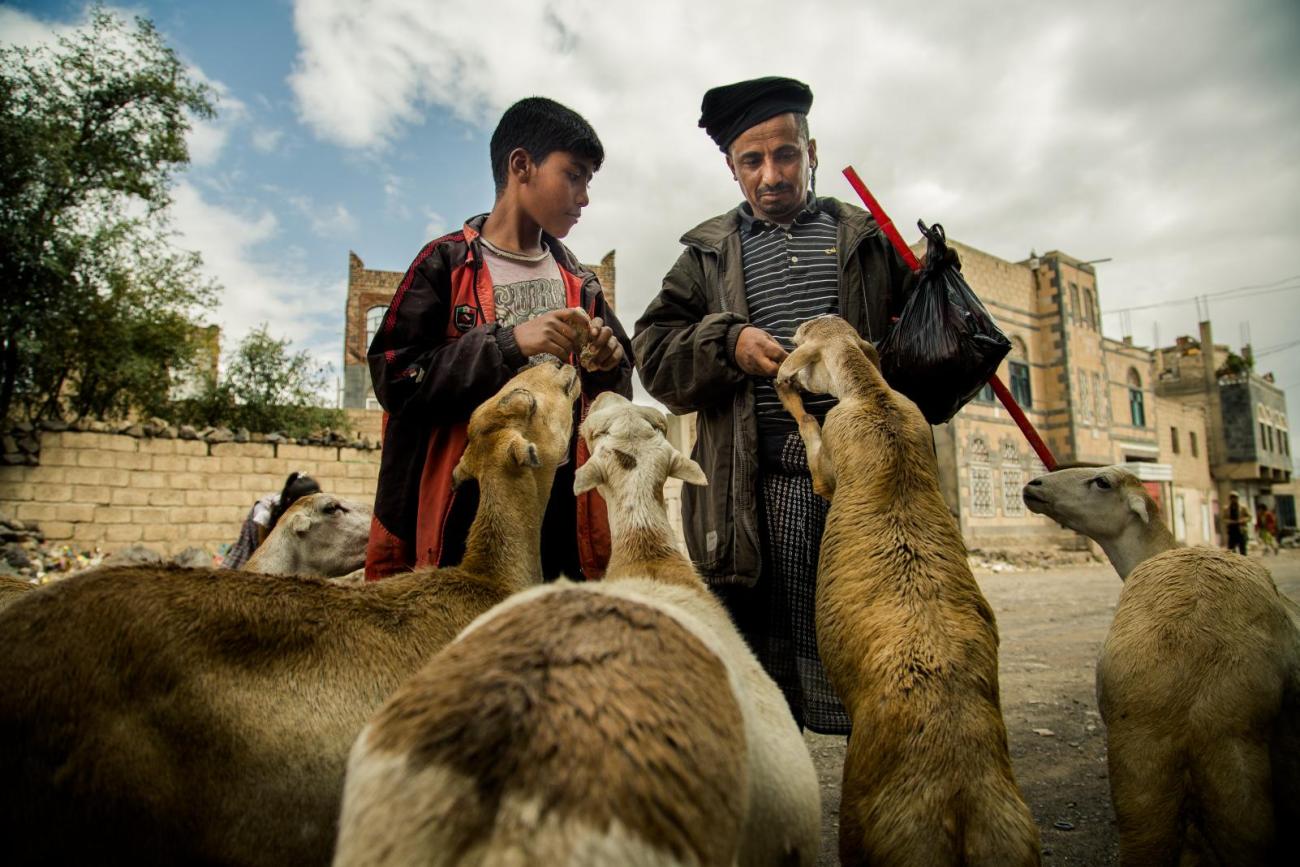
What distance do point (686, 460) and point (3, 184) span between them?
757 inches

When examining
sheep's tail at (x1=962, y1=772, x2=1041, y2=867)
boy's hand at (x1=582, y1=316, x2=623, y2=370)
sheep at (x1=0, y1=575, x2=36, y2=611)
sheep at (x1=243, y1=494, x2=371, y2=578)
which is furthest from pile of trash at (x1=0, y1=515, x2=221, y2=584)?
sheep's tail at (x1=962, y1=772, x2=1041, y2=867)

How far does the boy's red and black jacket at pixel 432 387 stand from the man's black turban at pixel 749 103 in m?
1.24

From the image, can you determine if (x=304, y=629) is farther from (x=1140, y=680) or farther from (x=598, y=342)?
(x=1140, y=680)

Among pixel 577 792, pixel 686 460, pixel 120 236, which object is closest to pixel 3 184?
pixel 120 236

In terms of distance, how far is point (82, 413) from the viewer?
61.6 feet

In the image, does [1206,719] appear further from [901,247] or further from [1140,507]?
[901,247]

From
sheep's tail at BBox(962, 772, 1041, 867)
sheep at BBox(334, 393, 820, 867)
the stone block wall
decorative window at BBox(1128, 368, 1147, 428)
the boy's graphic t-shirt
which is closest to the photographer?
sheep at BBox(334, 393, 820, 867)

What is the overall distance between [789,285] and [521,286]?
3.99 feet

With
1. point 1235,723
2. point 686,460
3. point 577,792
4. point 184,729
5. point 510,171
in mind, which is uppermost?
point 510,171

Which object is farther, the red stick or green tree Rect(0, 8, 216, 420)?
green tree Rect(0, 8, 216, 420)

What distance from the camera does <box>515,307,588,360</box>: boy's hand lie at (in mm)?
2881

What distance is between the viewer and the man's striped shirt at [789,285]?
3.36 m

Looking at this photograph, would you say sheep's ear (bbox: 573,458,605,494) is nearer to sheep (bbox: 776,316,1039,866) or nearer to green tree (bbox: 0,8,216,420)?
sheep (bbox: 776,316,1039,866)

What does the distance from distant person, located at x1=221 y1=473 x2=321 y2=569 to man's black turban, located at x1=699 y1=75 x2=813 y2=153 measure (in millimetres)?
3899
